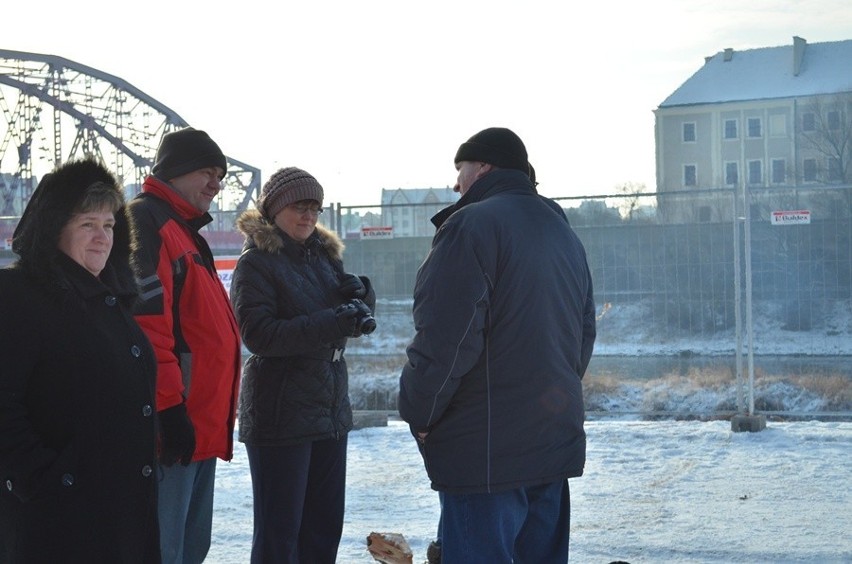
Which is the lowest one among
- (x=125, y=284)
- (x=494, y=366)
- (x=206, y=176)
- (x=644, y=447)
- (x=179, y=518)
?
(x=644, y=447)

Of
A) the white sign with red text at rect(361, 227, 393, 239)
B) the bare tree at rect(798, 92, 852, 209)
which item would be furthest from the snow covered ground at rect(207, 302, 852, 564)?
the bare tree at rect(798, 92, 852, 209)

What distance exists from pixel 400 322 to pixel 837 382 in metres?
3.60

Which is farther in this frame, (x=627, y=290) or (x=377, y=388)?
(x=377, y=388)

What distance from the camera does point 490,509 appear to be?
3.44m

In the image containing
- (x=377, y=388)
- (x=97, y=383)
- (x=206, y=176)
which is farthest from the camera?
(x=377, y=388)

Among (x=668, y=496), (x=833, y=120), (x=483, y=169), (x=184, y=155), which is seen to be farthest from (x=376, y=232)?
(x=833, y=120)

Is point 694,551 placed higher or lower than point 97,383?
lower

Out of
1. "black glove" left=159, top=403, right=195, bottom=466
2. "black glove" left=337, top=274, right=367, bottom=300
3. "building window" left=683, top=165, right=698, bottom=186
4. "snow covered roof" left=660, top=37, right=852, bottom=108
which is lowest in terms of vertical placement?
"black glove" left=159, top=403, right=195, bottom=466

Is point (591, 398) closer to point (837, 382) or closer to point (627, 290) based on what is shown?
point (627, 290)

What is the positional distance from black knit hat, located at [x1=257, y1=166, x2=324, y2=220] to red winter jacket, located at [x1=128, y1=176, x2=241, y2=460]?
22.5 inches

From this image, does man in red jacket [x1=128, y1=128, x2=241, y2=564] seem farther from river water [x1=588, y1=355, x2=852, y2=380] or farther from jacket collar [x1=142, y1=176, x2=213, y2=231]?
river water [x1=588, y1=355, x2=852, y2=380]

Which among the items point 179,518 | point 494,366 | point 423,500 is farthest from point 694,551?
point 179,518

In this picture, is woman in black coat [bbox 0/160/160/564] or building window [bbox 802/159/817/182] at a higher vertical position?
building window [bbox 802/159/817/182]

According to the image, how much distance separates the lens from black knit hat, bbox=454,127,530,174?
3.70m
